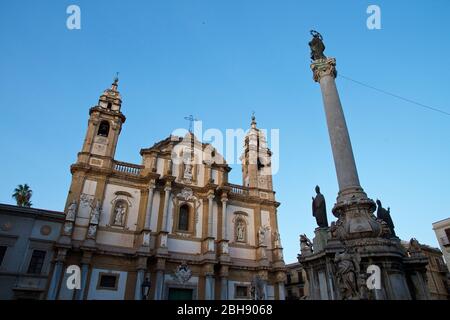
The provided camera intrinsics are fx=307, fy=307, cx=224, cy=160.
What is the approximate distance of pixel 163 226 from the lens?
832 inches

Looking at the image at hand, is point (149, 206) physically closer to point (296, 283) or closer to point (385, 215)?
point (385, 215)

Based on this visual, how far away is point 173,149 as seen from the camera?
25438 mm

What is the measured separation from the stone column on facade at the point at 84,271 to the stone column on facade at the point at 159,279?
4098 millimetres

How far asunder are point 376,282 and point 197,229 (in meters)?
17.0

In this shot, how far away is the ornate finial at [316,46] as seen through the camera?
11433 mm

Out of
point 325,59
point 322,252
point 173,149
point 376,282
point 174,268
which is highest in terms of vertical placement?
point 173,149

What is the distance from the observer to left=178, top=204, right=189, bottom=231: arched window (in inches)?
888

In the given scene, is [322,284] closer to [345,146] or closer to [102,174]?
[345,146]

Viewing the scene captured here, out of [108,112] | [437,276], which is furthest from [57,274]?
[437,276]

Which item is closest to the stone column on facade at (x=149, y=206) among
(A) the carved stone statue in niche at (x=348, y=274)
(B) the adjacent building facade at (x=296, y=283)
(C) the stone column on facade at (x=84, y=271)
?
(C) the stone column on facade at (x=84, y=271)

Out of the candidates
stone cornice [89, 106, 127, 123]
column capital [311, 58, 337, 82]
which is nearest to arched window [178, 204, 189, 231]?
stone cornice [89, 106, 127, 123]

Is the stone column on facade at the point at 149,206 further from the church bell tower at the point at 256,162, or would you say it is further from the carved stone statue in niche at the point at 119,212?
the church bell tower at the point at 256,162
